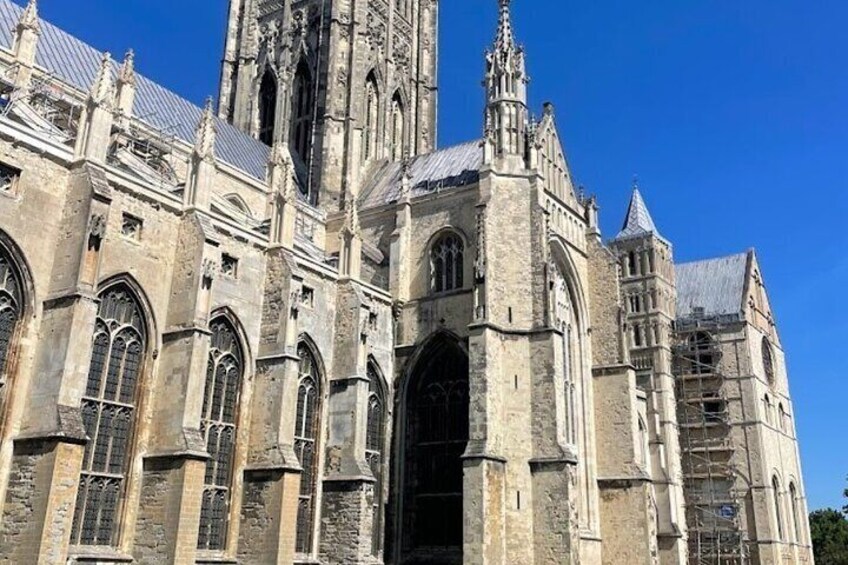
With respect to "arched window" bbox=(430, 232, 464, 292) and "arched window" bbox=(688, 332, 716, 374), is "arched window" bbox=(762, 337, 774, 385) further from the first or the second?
"arched window" bbox=(430, 232, 464, 292)

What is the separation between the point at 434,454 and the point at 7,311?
14.7 metres

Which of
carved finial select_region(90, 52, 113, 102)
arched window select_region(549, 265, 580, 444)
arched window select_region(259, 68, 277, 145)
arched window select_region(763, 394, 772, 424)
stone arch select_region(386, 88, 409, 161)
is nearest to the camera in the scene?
carved finial select_region(90, 52, 113, 102)

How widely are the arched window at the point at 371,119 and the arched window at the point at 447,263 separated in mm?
9321

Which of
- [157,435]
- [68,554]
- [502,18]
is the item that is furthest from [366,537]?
[502,18]

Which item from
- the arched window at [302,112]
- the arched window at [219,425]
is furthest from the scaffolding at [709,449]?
the arched window at [219,425]

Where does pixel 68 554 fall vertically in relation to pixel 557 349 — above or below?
below

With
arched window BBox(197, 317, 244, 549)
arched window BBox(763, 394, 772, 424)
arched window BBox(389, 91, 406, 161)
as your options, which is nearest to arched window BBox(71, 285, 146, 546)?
arched window BBox(197, 317, 244, 549)

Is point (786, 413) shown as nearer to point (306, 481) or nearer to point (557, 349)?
point (557, 349)

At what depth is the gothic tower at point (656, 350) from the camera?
1457 inches

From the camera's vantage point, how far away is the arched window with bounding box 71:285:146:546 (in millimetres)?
18672

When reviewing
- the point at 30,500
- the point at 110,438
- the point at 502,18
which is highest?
the point at 502,18

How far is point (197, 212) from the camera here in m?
21.8

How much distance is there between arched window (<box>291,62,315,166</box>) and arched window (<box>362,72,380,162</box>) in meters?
2.57

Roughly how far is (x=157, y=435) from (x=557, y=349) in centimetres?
1281
